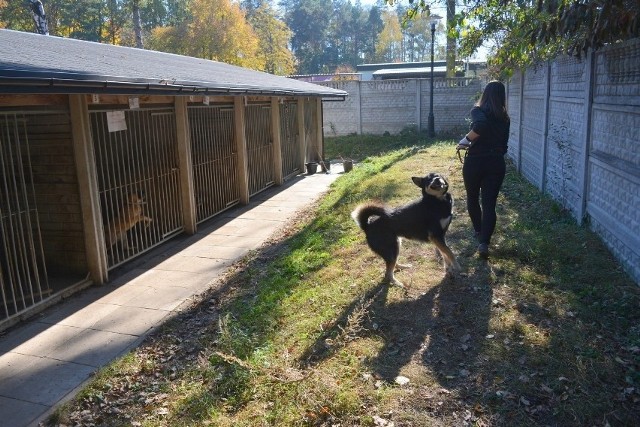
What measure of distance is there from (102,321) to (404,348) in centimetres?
315

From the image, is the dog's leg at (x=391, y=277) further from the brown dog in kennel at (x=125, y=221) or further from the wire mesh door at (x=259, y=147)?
the wire mesh door at (x=259, y=147)

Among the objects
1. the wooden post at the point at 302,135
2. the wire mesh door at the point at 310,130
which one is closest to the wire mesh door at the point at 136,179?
the wooden post at the point at 302,135

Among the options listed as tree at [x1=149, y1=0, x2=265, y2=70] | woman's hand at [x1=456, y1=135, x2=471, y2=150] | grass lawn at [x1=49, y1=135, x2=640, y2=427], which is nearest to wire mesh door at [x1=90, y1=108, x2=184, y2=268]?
grass lawn at [x1=49, y1=135, x2=640, y2=427]

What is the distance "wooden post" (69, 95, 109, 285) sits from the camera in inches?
232

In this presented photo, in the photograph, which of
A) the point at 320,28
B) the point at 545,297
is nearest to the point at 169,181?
the point at 545,297

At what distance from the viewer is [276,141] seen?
1352 centimetres

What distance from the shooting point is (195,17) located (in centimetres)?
3269

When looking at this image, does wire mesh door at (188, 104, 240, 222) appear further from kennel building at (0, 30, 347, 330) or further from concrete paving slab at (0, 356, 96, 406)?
concrete paving slab at (0, 356, 96, 406)

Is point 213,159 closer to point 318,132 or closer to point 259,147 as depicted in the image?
point 259,147

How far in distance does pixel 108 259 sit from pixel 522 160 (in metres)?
8.79

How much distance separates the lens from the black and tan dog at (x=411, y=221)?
5.18 meters

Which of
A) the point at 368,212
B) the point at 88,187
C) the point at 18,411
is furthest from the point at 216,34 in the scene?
the point at 18,411

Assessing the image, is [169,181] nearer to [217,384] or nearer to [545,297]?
[217,384]

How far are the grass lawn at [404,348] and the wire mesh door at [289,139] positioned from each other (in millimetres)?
8294
